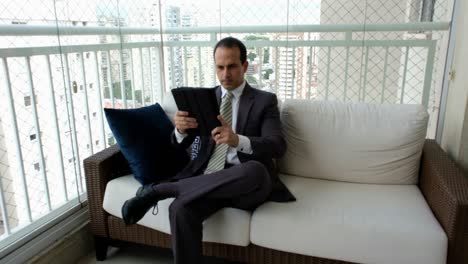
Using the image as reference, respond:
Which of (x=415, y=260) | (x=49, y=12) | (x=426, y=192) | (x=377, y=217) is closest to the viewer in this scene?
(x=415, y=260)

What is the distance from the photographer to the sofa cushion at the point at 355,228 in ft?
4.65

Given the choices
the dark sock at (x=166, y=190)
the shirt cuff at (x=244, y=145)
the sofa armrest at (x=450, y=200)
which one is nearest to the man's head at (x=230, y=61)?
the shirt cuff at (x=244, y=145)

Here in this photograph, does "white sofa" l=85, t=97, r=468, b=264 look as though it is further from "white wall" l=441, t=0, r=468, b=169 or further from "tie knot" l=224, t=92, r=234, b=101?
"tie knot" l=224, t=92, r=234, b=101

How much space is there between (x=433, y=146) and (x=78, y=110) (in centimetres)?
220

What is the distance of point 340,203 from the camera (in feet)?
5.52

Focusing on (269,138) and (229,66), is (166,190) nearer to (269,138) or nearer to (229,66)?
(269,138)

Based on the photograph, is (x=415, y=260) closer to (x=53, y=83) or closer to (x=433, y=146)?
(x=433, y=146)

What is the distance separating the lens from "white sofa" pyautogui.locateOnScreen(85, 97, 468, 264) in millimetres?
1441

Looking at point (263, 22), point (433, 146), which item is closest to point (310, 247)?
point (433, 146)

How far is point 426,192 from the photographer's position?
5.73 feet

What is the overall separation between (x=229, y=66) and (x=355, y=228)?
3.19 ft

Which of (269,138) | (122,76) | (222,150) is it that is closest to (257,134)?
(269,138)

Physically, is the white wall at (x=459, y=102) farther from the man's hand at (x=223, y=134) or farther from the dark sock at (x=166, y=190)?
the dark sock at (x=166, y=190)

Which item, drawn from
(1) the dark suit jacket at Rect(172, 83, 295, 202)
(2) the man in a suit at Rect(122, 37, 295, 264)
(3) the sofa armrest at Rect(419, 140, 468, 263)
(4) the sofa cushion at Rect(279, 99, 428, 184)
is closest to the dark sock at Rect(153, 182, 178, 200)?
(2) the man in a suit at Rect(122, 37, 295, 264)
